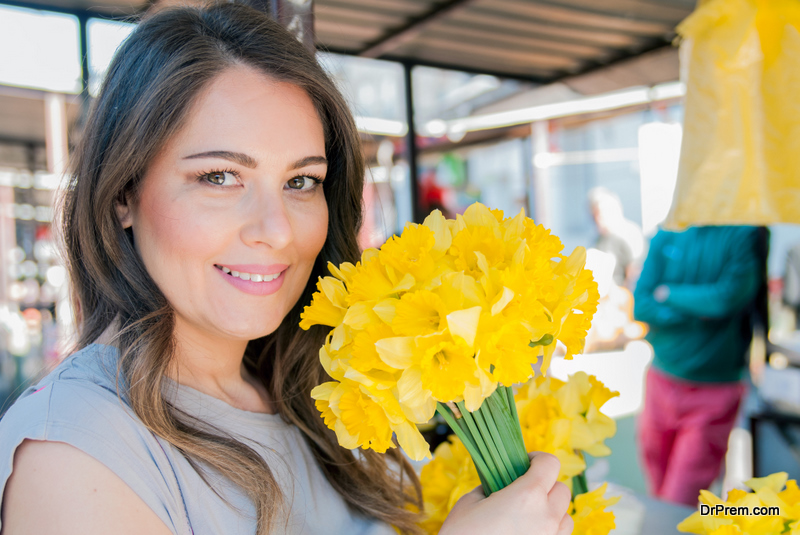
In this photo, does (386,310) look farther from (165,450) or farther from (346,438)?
(165,450)

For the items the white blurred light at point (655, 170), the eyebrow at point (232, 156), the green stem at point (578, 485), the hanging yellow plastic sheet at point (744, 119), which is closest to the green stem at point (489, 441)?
the green stem at point (578, 485)

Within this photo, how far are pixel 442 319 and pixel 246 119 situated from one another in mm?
532

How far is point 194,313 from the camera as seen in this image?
986mm

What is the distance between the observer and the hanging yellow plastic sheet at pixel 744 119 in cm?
147

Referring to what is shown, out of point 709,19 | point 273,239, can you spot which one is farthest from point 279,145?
point 709,19

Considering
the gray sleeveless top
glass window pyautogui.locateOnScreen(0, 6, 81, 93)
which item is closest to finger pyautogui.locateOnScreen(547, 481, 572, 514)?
the gray sleeveless top

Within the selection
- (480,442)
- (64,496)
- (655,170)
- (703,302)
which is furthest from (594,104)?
(64,496)

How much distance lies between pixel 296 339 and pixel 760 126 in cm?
126

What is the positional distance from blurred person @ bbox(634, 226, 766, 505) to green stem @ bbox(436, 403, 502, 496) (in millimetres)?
2337

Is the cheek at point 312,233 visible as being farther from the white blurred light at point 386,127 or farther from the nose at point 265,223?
the white blurred light at point 386,127

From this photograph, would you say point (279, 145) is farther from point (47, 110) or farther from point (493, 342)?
point (47, 110)

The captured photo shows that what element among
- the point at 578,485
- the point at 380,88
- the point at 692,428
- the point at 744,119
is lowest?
the point at 692,428

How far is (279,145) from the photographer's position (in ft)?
3.20

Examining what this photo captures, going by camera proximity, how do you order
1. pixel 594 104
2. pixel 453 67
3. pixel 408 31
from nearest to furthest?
pixel 408 31
pixel 453 67
pixel 594 104
